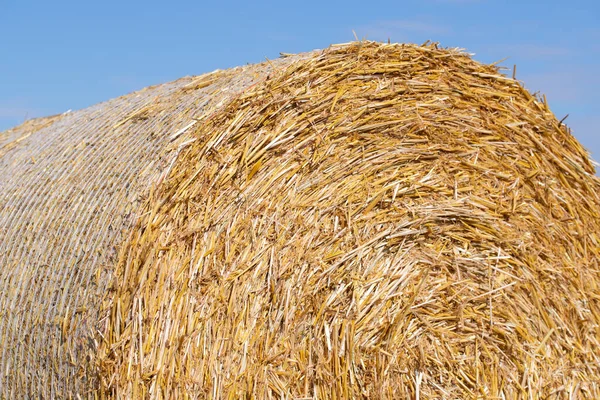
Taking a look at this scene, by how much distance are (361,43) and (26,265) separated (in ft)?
5.86

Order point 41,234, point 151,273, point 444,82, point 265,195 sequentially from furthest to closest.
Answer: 1. point 444,82
2. point 41,234
3. point 265,195
4. point 151,273

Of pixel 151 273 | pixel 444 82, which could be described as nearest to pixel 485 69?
pixel 444 82

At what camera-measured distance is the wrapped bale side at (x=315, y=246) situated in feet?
8.89

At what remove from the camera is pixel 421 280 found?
293 centimetres

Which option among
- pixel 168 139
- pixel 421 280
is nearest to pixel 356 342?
pixel 421 280

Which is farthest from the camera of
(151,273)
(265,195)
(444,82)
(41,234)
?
(444,82)

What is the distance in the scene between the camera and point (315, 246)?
2.89 meters

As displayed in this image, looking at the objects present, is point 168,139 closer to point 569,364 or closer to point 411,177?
point 411,177

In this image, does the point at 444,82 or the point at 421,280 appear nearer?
the point at 421,280

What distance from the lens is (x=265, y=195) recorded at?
2.90 m

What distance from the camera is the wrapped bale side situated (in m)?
2.71

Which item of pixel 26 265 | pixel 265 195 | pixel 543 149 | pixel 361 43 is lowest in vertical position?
pixel 26 265

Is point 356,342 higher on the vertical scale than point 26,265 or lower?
lower

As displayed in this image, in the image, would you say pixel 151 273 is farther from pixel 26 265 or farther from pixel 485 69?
pixel 485 69
